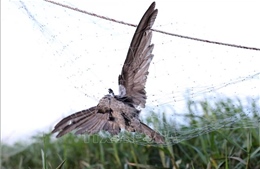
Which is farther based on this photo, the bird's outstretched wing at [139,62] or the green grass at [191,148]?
the green grass at [191,148]

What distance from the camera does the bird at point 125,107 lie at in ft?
3.99

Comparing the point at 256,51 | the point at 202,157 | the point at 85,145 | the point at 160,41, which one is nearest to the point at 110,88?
the point at 160,41

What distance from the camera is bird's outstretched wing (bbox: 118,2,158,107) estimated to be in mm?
1181

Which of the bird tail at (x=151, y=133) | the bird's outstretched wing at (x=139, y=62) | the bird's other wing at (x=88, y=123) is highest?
the bird's outstretched wing at (x=139, y=62)

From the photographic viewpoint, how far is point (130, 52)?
121 cm

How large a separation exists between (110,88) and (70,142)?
218 centimetres

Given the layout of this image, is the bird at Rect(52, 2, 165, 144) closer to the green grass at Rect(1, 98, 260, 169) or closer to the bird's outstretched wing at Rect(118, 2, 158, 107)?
the bird's outstretched wing at Rect(118, 2, 158, 107)

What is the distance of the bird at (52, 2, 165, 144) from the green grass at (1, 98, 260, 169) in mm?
161

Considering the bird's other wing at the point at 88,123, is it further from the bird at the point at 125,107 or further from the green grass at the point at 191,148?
the green grass at the point at 191,148

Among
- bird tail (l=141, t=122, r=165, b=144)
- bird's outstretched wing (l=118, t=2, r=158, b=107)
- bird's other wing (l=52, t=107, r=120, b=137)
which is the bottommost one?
bird tail (l=141, t=122, r=165, b=144)

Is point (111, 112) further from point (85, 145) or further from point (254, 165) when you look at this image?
point (85, 145)

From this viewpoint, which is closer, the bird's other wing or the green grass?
the bird's other wing

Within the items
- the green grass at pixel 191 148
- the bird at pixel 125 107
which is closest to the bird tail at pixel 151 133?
the bird at pixel 125 107

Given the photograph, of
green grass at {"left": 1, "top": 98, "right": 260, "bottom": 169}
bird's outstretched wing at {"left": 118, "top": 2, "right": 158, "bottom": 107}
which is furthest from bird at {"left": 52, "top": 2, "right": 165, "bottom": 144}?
green grass at {"left": 1, "top": 98, "right": 260, "bottom": 169}
